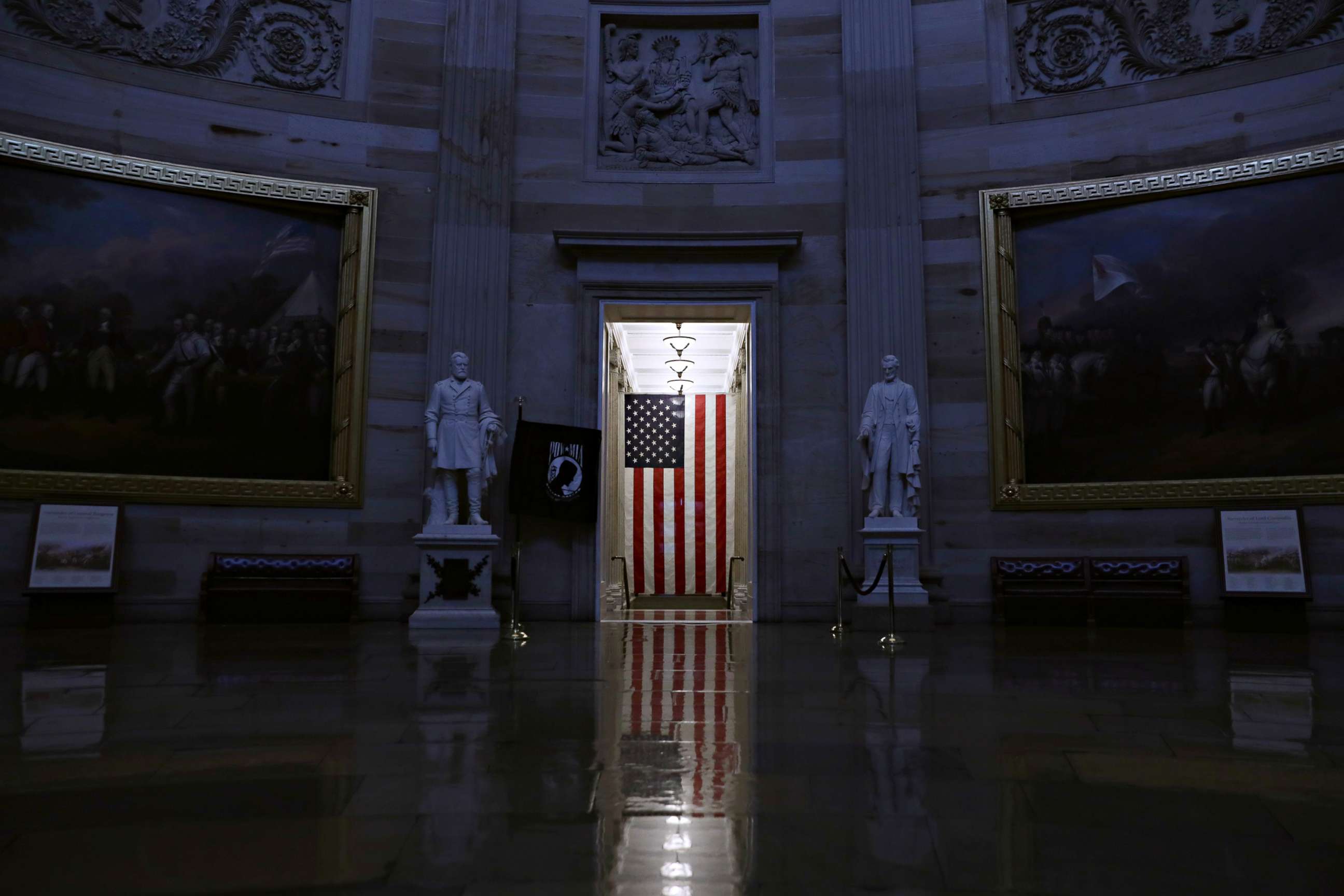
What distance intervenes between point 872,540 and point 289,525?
805 cm

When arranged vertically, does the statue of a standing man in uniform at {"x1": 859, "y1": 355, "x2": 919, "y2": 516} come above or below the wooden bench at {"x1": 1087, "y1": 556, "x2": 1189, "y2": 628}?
above

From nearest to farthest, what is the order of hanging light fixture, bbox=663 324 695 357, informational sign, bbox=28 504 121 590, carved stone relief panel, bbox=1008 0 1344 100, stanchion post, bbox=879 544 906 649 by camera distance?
stanchion post, bbox=879 544 906 649, informational sign, bbox=28 504 121 590, carved stone relief panel, bbox=1008 0 1344 100, hanging light fixture, bbox=663 324 695 357

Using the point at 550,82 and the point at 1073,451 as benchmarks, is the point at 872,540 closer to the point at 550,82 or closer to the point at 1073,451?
the point at 1073,451

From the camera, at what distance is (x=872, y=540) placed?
41.3ft

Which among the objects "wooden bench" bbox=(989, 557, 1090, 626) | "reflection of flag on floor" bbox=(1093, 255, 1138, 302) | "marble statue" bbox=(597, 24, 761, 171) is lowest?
"wooden bench" bbox=(989, 557, 1090, 626)

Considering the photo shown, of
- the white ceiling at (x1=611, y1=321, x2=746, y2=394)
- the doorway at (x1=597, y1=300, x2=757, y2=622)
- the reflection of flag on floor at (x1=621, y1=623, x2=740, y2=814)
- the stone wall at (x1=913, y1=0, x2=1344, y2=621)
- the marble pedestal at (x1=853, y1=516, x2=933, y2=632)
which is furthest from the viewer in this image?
the white ceiling at (x1=611, y1=321, x2=746, y2=394)

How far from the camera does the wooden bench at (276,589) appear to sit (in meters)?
12.8

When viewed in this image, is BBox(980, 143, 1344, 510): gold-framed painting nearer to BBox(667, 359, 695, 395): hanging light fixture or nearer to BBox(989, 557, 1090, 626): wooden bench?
BBox(989, 557, 1090, 626): wooden bench

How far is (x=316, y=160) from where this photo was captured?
46.3 feet

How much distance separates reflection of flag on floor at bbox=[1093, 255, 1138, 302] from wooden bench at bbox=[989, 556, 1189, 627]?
149 inches

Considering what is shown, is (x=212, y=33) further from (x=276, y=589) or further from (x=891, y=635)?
(x=891, y=635)

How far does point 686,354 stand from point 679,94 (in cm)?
830

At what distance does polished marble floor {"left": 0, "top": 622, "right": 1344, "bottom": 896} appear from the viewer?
2.98m

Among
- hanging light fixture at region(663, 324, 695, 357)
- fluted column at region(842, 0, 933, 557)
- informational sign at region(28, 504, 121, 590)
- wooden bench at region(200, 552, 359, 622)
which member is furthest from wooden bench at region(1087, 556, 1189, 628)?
informational sign at region(28, 504, 121, 590)
